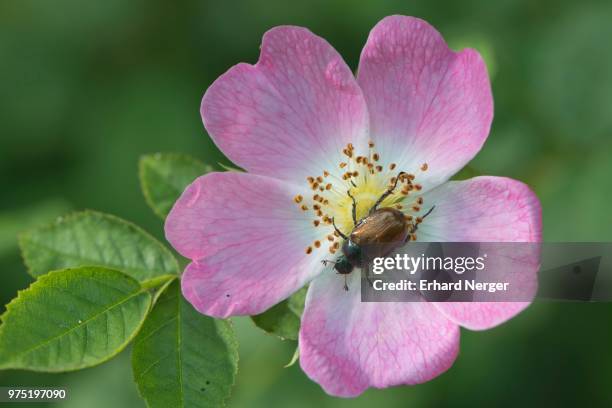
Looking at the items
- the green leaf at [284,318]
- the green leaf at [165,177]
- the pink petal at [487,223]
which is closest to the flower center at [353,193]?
the pink petal at [487,223]

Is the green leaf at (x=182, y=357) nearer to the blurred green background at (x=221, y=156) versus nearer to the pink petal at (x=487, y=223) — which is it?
the pink petal at (x=487, y=223)

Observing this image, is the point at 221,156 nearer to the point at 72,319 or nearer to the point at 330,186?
the point at 330,186

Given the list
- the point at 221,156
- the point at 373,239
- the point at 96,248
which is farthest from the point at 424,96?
the point at 221,156

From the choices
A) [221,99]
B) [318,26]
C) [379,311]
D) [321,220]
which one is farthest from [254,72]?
[318,26]

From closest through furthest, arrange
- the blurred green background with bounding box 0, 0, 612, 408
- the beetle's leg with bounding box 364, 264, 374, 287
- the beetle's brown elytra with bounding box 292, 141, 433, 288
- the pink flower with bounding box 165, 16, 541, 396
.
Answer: the pink flower with bounding box 165, 16, 541, 396 → the beetle's leg with bounding box 364, 264, 374, 287 → the beetle's brown elytra with bounding box 292, 141, 433, 288 → the blurred green background with bounding box 0, 0, 612, 408

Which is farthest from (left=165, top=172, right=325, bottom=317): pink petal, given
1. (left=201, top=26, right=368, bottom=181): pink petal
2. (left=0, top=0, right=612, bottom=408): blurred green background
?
(left=0, top=0, right=612, bottom=408): blurred green background

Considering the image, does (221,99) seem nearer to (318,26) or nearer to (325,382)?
(325,382)

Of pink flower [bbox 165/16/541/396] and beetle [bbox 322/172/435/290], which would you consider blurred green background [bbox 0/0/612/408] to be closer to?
pink flower [bbox 165/16/541/396]
